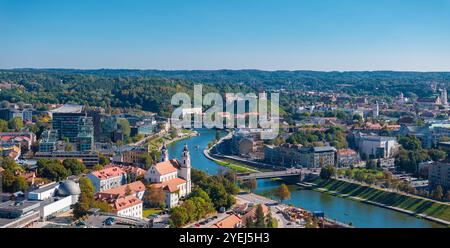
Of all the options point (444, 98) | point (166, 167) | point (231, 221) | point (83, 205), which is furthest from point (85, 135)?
point (444, 98)

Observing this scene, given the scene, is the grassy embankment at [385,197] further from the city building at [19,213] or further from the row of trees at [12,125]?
the row of trees at [12,125]

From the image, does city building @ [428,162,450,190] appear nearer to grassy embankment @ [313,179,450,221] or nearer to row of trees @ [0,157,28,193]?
grassy embankment @ [313,179,450,221]

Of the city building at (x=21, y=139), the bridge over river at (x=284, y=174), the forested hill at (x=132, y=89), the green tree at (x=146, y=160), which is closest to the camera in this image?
the green tree at (x=146, y=160)

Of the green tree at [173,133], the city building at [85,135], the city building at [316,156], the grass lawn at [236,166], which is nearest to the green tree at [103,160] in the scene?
the city building at [85,135]

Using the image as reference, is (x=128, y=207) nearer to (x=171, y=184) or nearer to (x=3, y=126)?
(x=171, y=184)

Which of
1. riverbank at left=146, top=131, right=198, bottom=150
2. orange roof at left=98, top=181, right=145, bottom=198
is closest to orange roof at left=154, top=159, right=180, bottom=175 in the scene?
orange roof at left=98, top=181, right=145, bottom=198
